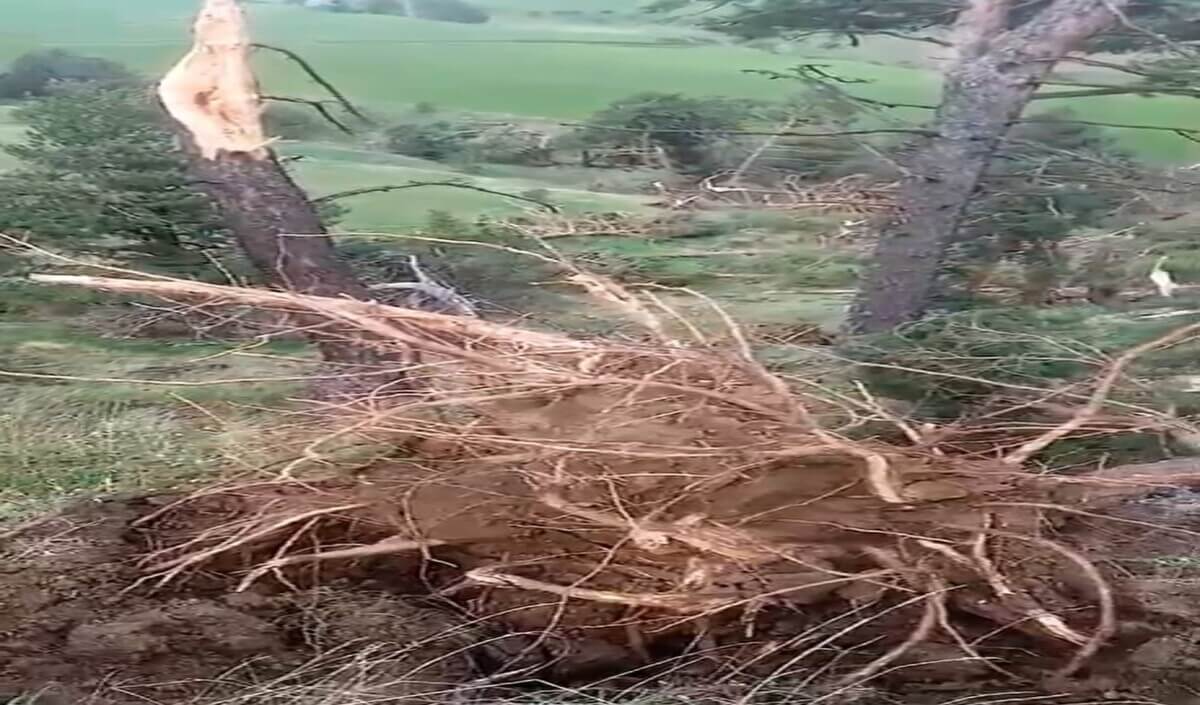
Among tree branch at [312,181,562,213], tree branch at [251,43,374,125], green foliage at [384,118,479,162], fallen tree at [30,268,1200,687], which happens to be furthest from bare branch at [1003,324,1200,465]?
tree branch at [251,43,374,125]

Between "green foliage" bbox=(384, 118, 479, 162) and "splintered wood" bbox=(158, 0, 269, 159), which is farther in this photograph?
"green foliage" bbox=(384, 118, 479, 162)

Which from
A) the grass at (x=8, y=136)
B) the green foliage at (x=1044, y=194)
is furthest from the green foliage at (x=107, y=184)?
the green foliage at (x=1044, y=194)

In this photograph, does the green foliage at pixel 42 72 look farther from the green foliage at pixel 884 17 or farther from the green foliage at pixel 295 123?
the green foliage at pixel 884 17

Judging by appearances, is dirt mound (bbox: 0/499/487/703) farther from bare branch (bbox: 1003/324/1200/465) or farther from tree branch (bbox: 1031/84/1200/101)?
tree branch (bbox: 1031/84/1200/101)

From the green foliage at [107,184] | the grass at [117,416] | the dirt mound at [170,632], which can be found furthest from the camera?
the green foliage at [107,184]

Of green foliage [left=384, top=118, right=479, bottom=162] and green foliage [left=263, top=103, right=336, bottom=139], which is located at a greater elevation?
green foliage [left=263, top=103, right=336, bottom=139]

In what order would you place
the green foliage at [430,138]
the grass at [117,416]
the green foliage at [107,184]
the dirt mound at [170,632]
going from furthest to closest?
1. the green foliage at [430,138]
2. the green foliage at [107,184]
3. the grass at [117,416]
4. the dirt mound at [170,632]

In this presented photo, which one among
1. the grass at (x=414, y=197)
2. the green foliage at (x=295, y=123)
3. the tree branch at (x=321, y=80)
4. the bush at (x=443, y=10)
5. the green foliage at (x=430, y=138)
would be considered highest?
the bush at (x=443, y=10)
